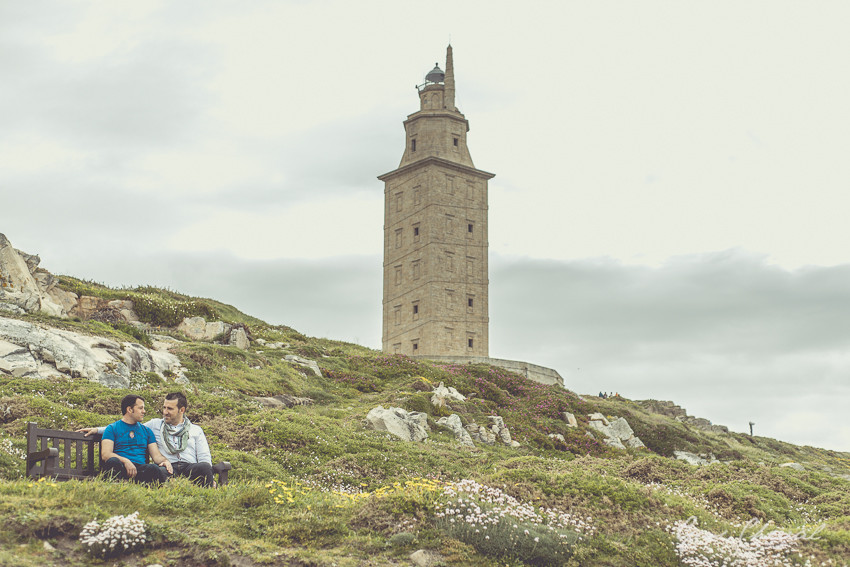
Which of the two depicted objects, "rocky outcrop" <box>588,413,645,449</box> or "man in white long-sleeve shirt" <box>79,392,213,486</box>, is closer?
"man in white long-sleeve shirt" <box>79,392,213,486</box>

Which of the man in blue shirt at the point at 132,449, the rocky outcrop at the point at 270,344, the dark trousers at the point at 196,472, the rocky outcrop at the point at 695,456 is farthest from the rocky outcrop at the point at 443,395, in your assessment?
the man in blue shirt at the point at 132,449

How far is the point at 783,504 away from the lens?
592 inches

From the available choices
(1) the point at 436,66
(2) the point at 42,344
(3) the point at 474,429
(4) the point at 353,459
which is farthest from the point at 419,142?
(4) the point at 353,459

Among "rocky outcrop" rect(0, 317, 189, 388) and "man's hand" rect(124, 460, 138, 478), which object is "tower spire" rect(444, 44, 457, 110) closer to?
"rocky outcrop" rect(0, 317, 189, 388)

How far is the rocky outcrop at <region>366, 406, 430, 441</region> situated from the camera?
21812 millimetres

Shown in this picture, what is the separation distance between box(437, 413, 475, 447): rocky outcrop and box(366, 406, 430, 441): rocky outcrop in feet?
4.81

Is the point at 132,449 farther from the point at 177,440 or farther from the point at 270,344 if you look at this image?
the point at 270,344

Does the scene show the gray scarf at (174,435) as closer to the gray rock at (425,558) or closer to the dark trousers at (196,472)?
the dark trousers at (196,472)

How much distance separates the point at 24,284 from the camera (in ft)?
97.3

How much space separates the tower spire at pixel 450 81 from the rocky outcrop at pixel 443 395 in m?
29.7

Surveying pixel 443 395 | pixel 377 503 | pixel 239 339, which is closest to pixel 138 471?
pixel 377 503

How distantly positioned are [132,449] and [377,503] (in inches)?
132

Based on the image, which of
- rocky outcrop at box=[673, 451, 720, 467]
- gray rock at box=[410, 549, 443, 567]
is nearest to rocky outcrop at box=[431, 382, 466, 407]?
rocky outcrop at box=[673, 451, 720, 467]

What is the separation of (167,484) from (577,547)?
5261 mm
